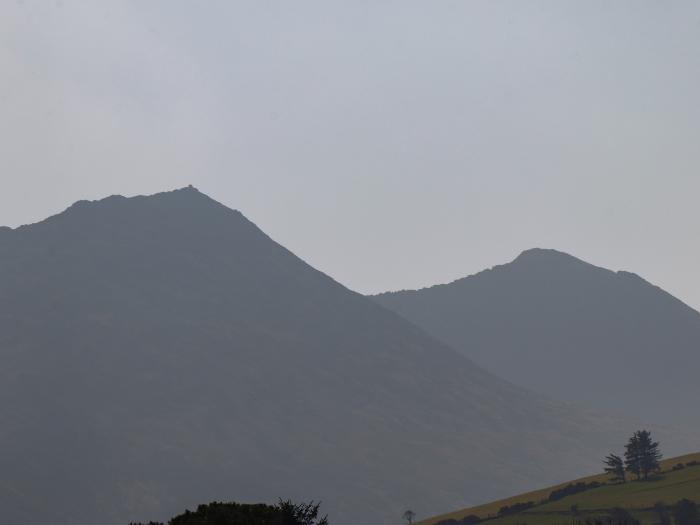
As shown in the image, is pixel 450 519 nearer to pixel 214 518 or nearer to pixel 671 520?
pixel 671 520

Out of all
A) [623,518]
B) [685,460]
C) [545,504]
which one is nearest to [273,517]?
[623,518]

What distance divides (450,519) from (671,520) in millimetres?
28458

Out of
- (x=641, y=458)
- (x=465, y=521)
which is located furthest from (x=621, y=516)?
(x=465, y=521)

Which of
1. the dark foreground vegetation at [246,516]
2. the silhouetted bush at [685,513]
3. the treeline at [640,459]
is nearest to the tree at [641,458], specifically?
the treeline at [640,459]

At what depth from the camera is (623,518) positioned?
78.5 m

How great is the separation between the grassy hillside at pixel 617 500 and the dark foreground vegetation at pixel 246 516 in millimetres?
41401

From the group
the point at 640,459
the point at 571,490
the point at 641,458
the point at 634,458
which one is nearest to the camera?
the point at 641,458

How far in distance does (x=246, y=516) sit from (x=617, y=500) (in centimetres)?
5168

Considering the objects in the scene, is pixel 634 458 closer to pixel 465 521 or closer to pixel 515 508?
pixel 515 508

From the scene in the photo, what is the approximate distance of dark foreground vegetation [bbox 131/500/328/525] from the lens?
1794 inches

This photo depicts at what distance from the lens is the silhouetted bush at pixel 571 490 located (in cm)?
9800

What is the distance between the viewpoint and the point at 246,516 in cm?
4603

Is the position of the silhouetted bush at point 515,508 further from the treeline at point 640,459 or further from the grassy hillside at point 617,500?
the treeline at point 640,459

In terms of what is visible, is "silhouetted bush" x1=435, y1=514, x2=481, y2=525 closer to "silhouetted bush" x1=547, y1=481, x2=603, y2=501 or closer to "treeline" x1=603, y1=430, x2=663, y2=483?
"silhouetted bush" x1=547, y1=481, x2=603, y2=501
